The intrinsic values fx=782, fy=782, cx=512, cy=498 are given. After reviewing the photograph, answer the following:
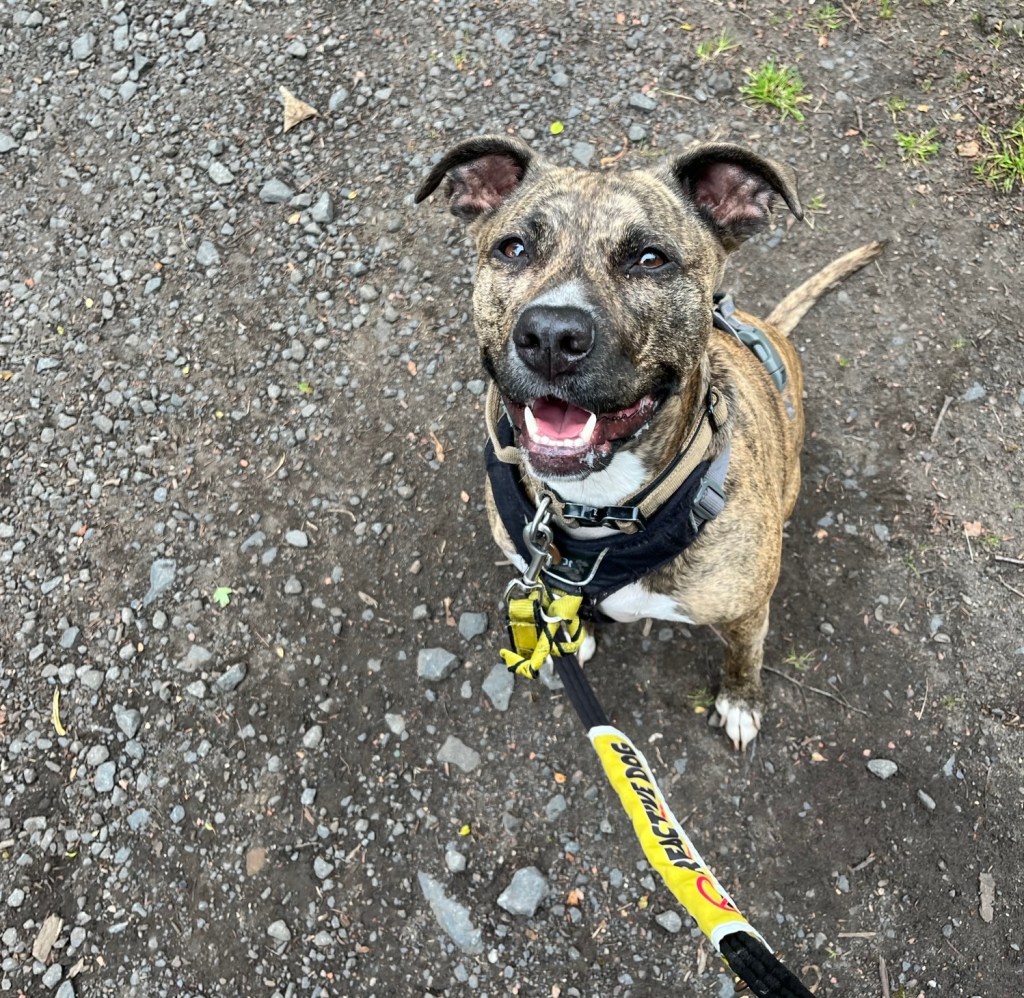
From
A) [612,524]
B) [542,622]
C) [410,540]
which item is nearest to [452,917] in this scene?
[542,622]

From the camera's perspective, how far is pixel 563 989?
3568 mm

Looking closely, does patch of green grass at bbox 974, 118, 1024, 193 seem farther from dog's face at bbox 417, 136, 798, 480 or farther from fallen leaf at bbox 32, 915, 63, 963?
fallen leaf at bbox 32, 915, 63, 963

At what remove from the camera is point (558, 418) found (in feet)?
8.83

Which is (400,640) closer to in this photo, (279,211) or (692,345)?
(692,345)

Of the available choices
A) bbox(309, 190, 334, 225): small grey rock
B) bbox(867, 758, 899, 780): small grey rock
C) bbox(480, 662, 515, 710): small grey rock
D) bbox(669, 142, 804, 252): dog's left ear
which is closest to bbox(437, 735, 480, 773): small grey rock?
bbox(480, 662, 515, 710): small grey rock

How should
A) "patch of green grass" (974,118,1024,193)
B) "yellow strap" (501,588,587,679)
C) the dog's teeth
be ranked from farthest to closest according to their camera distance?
"patch of green grass" (974,118,1024,193) < "yellow strap" (501,588,587,679) < the dog's teeth

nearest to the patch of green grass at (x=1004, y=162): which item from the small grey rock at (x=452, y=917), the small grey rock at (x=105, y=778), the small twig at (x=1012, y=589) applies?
the small twig at (x=1012, y=589)

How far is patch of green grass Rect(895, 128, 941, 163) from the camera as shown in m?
4.93

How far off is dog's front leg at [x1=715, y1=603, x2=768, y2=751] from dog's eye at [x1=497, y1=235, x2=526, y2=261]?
1.84 metres

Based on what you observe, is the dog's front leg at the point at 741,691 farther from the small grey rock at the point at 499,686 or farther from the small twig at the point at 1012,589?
the small twig at the point at 1012,589

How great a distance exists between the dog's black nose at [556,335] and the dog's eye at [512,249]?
0.49 metres

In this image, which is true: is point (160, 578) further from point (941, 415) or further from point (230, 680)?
point (941, 415)

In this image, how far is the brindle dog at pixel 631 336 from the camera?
8.18 ft

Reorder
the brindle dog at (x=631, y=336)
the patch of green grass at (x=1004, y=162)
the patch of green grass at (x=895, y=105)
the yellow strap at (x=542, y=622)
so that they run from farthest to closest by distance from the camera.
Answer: the patch of green grass at (x=895, y=105) → the patch of green grass at (x=1004, y=162) → the yellow strap at (x=542, y=622) → the brindle dog at (x=631, y=336)
